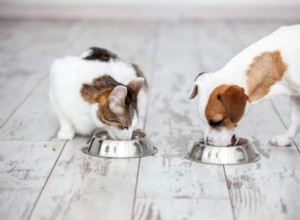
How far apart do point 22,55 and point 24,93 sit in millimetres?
1338

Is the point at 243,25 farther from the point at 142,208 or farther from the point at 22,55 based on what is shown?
the point at 142,208

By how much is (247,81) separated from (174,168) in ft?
1.71

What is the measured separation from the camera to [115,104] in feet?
10.2

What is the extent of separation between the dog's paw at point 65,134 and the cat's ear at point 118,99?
452 mm

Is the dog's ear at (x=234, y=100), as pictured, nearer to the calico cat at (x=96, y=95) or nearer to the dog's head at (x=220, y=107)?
the dog's head at (x=220, y=107)

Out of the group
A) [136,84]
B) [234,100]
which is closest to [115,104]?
[136,84]

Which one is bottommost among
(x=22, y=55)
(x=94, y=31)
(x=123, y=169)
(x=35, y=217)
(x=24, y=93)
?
(x=35, y=217)

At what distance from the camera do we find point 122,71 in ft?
11.4

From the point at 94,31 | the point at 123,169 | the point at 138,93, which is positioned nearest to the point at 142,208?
the point at 123,169

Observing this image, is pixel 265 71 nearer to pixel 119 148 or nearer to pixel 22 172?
pixel 119 148

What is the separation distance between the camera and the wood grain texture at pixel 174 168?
2.55 m

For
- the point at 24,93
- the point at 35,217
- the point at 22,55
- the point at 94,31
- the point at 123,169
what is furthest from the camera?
the point at 94,31

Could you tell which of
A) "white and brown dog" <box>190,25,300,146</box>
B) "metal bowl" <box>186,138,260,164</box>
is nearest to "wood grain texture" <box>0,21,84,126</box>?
"metal bowl" <box>186,138,260,164</box>

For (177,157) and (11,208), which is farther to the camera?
(177,157)
